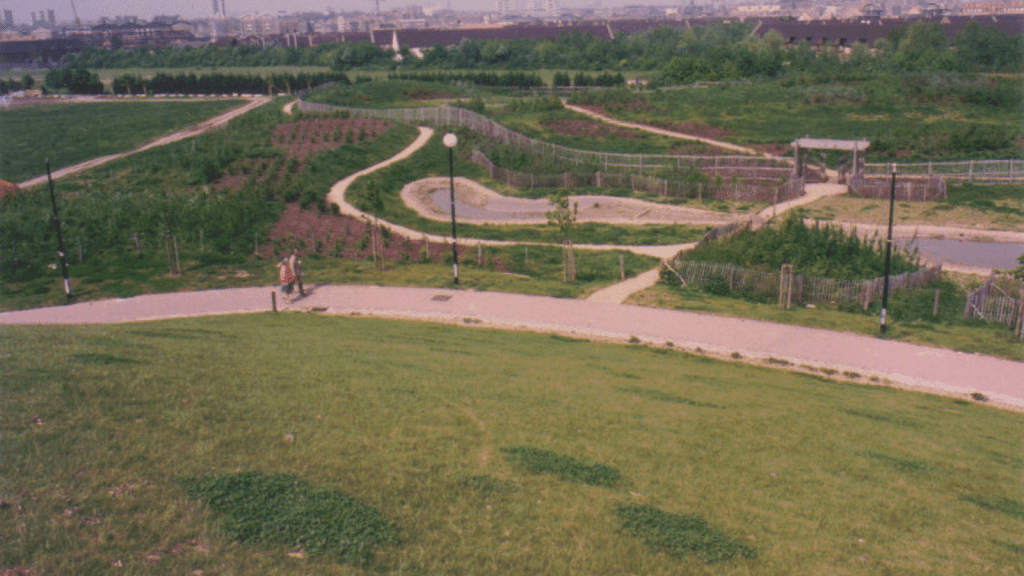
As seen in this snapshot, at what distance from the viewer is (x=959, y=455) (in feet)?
44.8

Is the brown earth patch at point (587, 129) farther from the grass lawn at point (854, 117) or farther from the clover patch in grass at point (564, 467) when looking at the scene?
the clover patch in grass at point (564, 467)

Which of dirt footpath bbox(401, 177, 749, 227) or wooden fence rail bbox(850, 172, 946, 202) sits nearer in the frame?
dirt footpath bbox(401, 177, 749, 227)

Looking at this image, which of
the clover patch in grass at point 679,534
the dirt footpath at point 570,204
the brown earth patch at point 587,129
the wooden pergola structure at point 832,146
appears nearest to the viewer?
the clover patch in grass at point 679,534

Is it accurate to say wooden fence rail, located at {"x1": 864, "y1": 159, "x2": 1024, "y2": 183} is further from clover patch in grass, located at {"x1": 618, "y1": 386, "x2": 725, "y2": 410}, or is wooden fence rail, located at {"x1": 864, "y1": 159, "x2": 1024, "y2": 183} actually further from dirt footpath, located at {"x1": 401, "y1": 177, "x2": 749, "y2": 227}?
clover patch in grass, located at {"x1": 618, "y1": 386, "x2": 725, "y2": 410}

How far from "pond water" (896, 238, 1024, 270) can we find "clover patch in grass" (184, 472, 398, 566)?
91.6 feet

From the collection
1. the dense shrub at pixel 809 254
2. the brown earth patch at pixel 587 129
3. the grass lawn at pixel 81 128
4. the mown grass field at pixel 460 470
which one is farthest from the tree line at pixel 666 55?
the mown grass field at pixel 460 470

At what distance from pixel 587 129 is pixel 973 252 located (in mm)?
38911

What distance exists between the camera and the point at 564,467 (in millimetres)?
11273

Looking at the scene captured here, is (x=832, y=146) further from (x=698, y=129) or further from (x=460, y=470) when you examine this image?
(x=460, y=470)

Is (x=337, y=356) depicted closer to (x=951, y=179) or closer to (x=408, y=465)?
(x=408, y=465)

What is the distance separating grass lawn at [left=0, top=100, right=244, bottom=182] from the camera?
6506 cm

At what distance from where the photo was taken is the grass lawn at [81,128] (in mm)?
65062

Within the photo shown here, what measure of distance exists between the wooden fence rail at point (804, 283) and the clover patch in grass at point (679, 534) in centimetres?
1590

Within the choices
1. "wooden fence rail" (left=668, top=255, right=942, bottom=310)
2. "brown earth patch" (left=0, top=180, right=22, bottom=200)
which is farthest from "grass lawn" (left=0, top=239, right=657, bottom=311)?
"brown earth patch" (left=0, top=180, right=22, bottom=200)
